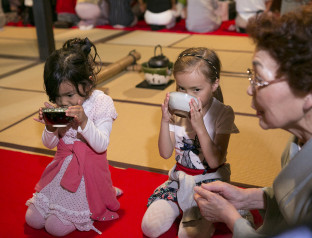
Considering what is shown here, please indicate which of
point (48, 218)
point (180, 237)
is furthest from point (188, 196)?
point (48, 218)

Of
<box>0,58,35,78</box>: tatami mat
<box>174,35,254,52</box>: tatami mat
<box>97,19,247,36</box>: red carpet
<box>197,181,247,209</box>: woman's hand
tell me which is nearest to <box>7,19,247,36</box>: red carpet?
<box>97,19,247,36</box>: red carpet

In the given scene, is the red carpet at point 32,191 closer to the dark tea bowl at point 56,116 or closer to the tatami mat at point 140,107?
the tatami mat at point 140,107

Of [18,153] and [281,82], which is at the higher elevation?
[281,82]

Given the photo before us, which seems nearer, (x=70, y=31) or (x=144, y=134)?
(x=144, y=134)

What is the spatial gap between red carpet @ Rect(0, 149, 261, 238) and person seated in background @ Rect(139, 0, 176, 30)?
3.89 metres

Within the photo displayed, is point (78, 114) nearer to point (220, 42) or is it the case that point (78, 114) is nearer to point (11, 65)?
point (11, 65)

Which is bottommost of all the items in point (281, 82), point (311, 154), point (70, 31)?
point (70, 31)

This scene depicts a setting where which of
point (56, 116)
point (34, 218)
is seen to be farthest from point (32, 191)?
point (56, 116)

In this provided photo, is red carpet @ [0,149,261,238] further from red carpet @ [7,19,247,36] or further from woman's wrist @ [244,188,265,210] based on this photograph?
red carpet @ [7,19,247,36]

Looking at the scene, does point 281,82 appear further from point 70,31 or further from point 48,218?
point 70,31

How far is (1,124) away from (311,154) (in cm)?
226

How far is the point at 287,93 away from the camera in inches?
43.2

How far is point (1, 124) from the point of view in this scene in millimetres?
2814

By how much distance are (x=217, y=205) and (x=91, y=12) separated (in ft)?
17.7
